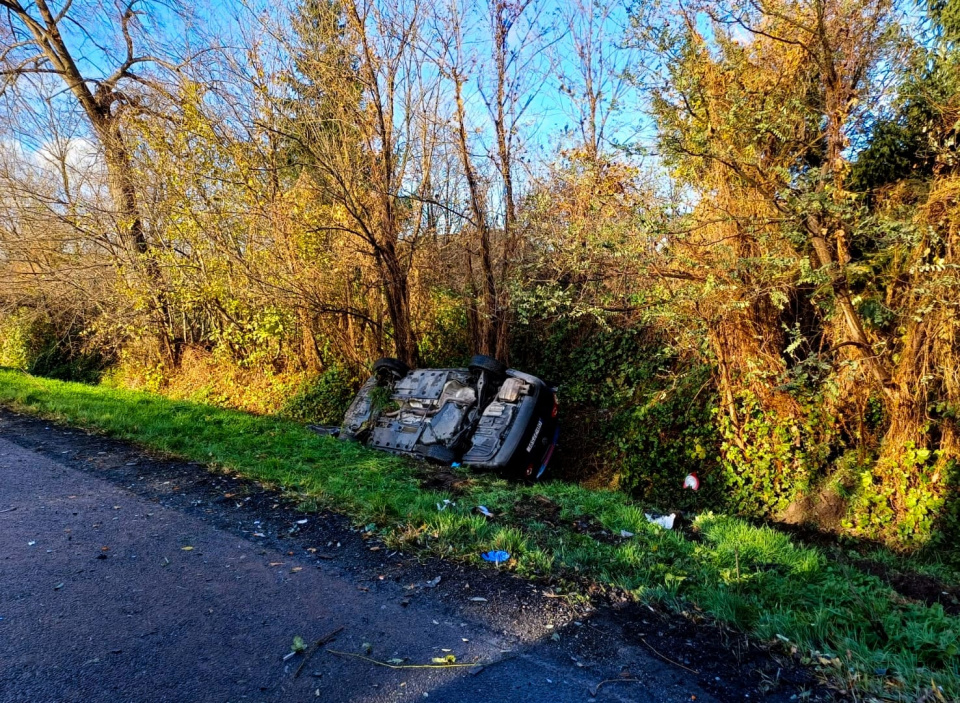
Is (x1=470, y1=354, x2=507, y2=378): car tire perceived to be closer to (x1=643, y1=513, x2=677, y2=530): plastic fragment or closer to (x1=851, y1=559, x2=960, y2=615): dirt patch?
(x1=643, y1=513, x2=677, y2=530): plastic fragment

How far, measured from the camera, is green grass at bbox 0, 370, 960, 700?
296cm

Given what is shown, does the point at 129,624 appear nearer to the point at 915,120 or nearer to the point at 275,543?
the point at 275,543

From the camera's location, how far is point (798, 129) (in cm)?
623

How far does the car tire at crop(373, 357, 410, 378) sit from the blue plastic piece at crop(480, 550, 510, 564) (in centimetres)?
563

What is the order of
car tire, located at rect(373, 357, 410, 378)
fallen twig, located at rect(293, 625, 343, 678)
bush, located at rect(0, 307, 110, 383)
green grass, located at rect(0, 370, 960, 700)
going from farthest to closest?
bush, located at rect(0, 307, 110, 383) < car tire, located at rect(373, 357, 410, 378) < green grass, located at rect(0, 370, 960, 700) < fallen twig, located at rect(293, 625, 343, 678)

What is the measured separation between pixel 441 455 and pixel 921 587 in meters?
5.04

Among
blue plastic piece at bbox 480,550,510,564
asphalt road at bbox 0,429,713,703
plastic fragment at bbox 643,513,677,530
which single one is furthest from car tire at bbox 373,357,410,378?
blue plastic piece at bbox 480,550,510,564

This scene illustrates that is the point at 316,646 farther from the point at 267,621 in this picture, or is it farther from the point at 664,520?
the point at 664,520

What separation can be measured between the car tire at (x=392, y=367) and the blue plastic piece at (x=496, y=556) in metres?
5.63

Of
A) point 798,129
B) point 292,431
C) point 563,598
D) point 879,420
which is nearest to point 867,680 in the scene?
point 563,598

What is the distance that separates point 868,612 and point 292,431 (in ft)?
23.8

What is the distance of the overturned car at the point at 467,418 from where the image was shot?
7418 mm

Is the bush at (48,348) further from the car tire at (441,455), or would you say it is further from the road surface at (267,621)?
the road surface at (267,621)

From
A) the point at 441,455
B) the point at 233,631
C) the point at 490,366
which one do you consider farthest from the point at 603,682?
the point at 490,366
